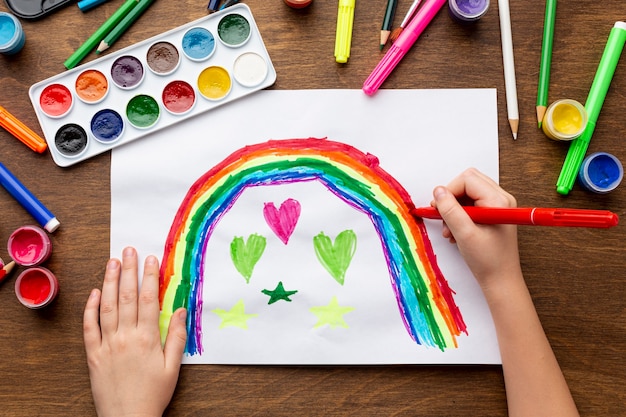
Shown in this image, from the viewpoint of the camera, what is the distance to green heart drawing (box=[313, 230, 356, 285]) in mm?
1015

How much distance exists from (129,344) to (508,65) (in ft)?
2.82

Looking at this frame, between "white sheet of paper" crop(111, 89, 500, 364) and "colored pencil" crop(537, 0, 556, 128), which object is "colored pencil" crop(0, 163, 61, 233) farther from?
"colored pencil" crop(537, 0, 556, 128)

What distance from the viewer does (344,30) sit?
3.36ft

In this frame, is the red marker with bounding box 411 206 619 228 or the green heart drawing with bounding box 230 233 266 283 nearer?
the red marker with bounding box 411 206 619 228

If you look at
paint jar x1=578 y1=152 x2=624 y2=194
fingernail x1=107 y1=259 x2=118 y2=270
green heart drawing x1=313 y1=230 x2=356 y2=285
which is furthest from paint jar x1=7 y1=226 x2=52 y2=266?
paint jar x1=578 y1=152 x2=624 y2=194

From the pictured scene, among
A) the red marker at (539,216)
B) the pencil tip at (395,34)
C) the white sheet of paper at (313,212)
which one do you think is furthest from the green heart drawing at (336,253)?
the pencil tip at (395,34)

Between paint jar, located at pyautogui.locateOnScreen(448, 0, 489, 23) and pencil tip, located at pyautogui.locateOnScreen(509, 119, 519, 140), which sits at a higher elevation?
paint jar, located at pyautogui.locateOnScreen(448, 0, 489, 23)

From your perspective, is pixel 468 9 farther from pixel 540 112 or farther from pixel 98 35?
pixel 98 35

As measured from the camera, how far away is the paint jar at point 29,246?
991mm

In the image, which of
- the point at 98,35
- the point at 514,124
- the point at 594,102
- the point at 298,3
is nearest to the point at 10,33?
the point at 98,35

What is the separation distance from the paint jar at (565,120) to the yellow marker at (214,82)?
593mm

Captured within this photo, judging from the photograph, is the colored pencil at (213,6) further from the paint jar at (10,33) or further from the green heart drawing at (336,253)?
the green heart drawing at (336,253)

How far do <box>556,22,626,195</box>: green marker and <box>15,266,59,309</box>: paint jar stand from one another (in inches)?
37.0

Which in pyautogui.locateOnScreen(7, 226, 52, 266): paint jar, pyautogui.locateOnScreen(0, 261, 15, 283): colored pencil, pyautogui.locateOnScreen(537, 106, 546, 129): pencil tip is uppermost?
pyautogui.locateOnScreen(537, 106, 546, 129): pencil tip
